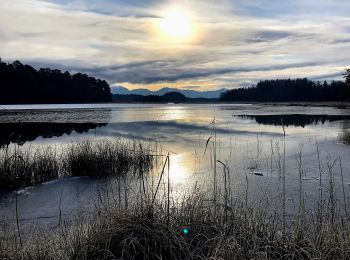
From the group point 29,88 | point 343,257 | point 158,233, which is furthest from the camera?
point 29,88

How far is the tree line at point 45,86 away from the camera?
75625mm

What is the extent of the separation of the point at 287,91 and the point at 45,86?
94.7 m

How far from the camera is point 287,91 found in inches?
5226

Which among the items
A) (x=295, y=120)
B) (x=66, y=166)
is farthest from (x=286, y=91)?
(x=66, y=166)

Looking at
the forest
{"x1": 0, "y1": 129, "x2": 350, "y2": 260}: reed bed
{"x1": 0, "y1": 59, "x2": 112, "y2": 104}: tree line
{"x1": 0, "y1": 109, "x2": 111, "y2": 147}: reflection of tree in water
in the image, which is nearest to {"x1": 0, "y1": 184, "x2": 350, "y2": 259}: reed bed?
{"x1": 0, "y1": 129, "x2": 350, "y2": 260}: reed bed

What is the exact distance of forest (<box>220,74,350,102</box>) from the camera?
117 metres

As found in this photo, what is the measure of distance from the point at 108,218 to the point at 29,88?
8536cm

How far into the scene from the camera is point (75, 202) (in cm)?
772

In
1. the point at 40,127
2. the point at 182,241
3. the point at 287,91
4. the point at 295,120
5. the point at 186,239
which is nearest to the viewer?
the point at 182,241

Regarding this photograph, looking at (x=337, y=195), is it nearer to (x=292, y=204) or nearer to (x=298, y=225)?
(x=292, y=204)

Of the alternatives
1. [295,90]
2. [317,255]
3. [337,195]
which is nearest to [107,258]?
[317,255]

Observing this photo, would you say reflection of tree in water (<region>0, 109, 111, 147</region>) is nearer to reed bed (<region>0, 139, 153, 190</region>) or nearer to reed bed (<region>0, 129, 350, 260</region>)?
reed bed (<region>0, 139, 153, 190</region>)

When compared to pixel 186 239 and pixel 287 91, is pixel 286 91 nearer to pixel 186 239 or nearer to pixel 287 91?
pixel 287 91

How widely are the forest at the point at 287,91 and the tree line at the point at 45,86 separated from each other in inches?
2507
